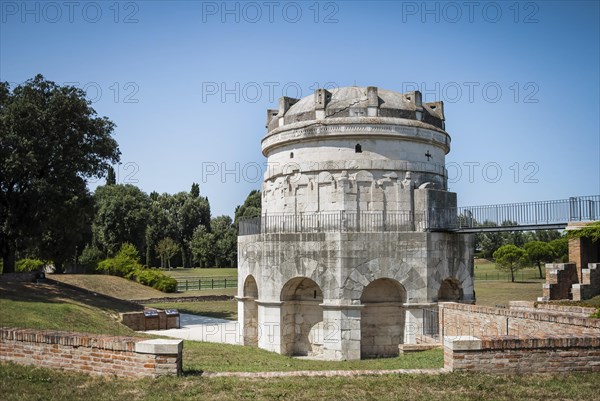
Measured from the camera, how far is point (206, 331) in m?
27.2

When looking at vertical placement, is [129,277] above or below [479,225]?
below

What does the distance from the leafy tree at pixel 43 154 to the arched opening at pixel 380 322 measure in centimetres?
1818

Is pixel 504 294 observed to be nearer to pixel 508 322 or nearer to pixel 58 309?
pixel 508 322

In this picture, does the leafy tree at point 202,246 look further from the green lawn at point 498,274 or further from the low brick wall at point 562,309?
the low brick wall at point 562,309

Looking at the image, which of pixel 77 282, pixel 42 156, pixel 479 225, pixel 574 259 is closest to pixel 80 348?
pixel 479 225

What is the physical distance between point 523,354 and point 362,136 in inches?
486

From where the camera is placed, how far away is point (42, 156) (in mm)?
29812

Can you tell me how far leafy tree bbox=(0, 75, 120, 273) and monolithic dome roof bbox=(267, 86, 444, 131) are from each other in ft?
43.5

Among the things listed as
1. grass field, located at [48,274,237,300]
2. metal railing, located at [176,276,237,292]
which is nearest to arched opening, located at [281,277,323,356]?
grass field, located at [48,274,237,300]

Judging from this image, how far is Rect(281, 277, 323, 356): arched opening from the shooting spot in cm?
2111

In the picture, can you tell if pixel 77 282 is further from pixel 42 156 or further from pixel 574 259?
pixel 574 259

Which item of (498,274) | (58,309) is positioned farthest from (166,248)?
(58,309)

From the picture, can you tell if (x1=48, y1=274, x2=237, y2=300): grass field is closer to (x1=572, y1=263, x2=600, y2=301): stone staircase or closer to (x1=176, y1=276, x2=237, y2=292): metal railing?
(x1=176, y1=276, x2=237, y2=292): metal railing

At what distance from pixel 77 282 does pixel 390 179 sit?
96.7ft
